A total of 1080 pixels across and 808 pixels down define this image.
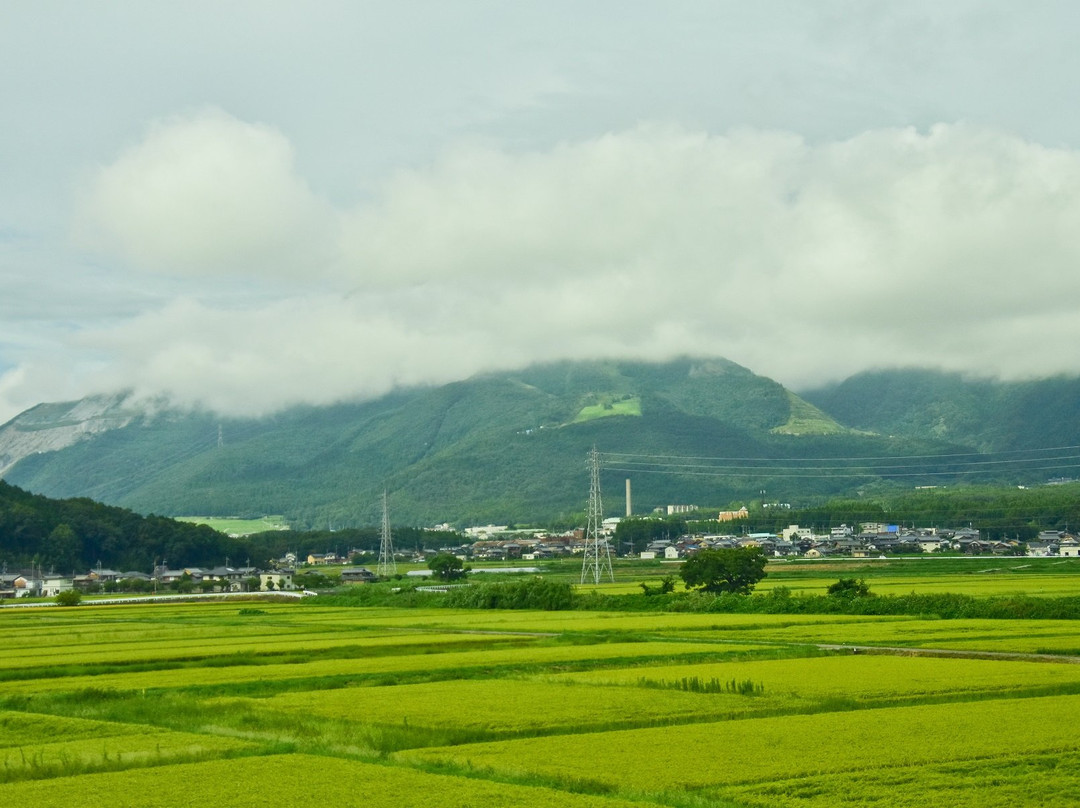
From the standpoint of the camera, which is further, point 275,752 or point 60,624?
point 60,624

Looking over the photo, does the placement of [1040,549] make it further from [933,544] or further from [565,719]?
[565,719]

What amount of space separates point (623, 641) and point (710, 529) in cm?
12399

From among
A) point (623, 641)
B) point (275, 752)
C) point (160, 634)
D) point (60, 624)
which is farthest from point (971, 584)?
point (275, 752)

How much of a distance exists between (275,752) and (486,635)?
95.7ft

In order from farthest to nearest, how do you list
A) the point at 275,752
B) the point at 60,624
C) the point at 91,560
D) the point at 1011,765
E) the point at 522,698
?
1. the point at 91,560
2. the point at 60,624
3. the point at 522,698
4. the point at 275,752
5. the point at 1011,765

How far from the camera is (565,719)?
83.5 ft

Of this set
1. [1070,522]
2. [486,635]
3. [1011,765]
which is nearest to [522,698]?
[1011,765]

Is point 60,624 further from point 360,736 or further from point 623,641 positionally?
point 360,736

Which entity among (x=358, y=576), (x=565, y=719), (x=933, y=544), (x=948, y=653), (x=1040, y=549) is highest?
(x=565, y=719)

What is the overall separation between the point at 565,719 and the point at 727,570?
50154mm

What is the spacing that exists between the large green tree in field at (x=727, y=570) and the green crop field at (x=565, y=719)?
2388 cm

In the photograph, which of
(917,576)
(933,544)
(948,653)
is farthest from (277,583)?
(948,653)

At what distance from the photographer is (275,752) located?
22484 mm

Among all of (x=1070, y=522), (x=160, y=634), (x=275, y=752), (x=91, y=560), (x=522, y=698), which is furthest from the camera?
(x=91, y=560)
